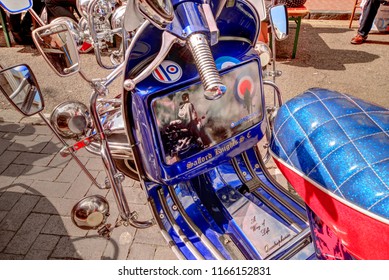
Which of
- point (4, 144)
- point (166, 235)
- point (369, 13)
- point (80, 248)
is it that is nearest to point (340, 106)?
point (166, 235)

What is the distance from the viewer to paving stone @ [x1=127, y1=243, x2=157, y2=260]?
2.39 metres

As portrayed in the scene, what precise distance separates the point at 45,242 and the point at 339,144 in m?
2.17

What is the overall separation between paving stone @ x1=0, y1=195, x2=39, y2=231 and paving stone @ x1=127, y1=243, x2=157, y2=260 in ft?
3.11

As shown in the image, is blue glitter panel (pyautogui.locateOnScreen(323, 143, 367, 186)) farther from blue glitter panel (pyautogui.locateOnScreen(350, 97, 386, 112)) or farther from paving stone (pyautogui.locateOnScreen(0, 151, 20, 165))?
paving stone (pyautogui.locateOnScreen(0, 151, 20, 165))

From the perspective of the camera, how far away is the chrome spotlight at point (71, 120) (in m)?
1.75

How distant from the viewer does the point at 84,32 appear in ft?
6.38

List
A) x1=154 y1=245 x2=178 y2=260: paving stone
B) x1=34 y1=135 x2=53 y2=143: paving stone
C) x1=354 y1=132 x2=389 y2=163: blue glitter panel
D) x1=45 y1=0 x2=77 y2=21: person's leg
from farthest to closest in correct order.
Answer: x1=45 y1=0 x2=77 y2=21: person's leg
x1=34 y1=135 x2=53 y2=143: paving stone
x1=154 y1=245 x2=178 y2=260: paving stone
x1=354 y1=132 x2=389 y2=163: blue glitter panel

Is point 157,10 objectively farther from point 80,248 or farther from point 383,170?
point 80,248

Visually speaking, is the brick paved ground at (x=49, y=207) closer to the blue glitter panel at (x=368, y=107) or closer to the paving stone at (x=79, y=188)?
the paving stone at (x=79, y=188)

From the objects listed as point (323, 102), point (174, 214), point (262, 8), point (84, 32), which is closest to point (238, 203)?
point (174, 214)

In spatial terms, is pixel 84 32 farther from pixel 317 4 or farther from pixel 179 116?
pixel 317 4

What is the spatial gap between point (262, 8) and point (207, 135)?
719mm

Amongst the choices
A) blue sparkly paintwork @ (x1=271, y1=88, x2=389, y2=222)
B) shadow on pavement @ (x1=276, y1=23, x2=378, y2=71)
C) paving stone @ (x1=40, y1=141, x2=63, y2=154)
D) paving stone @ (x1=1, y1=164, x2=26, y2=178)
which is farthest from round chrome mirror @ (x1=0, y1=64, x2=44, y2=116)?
shadow on pavement @ (x1=276, y1=23, x2=378, y2=71)

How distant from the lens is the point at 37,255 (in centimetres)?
241
